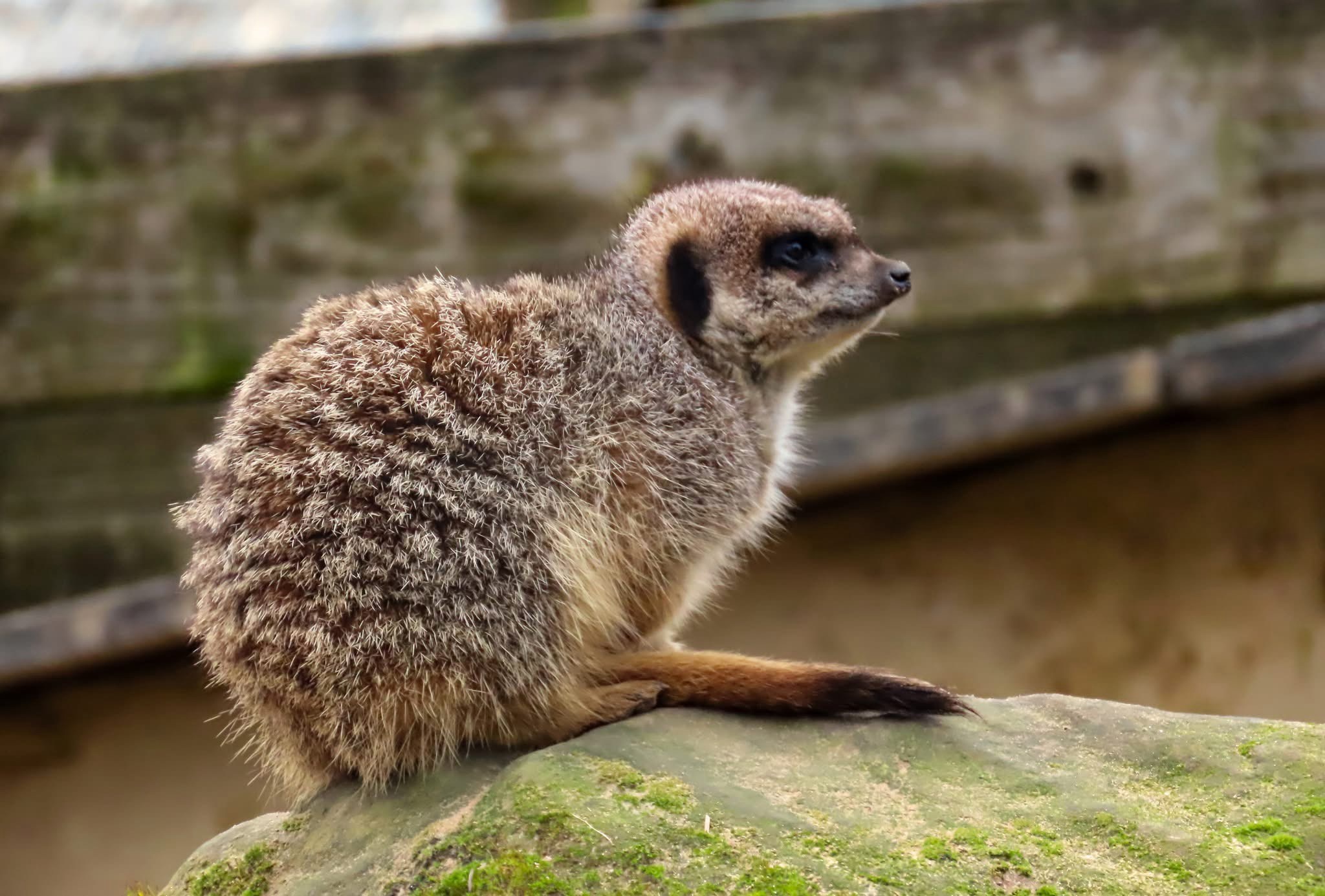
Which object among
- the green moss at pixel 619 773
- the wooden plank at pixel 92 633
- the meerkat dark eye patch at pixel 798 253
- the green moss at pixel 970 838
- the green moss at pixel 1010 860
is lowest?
the wooden plank at pixel 92 633

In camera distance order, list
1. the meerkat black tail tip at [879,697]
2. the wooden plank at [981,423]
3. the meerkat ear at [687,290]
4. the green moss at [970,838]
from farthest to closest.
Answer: the wooden plank at [981,423] → the meerkat ear at [687,290] → the meerkat black tail tip at [879,697] → the green moss at [970,838]

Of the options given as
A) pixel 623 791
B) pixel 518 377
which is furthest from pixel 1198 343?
pixel 623 791

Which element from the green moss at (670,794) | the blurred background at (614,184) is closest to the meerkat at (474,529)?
the green moss at (670,794)

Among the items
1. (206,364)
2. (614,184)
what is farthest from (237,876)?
(614,184)

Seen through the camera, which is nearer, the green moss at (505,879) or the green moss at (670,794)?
the green moss at (505,879)

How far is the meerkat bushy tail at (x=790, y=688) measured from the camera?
234cm

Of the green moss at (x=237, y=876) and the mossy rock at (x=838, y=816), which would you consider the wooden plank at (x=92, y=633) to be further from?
the green moss at (x=237, y=876)

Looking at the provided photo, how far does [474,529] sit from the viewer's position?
2.24 metres

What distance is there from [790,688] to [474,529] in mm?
571

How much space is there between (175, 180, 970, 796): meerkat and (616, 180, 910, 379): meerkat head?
0.06 metres

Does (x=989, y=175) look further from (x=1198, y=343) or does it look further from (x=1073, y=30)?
(x=1198, y=343)

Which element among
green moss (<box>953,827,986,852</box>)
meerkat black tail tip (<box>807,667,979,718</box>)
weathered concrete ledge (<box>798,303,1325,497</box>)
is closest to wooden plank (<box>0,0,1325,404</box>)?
weathered concrete ledge (<box>798,303,1325,497</box>)

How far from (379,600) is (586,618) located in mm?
349

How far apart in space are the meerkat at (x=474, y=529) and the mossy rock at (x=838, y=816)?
89 millimetres
